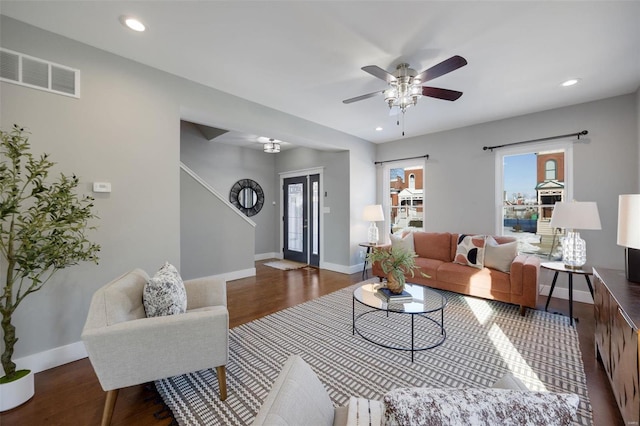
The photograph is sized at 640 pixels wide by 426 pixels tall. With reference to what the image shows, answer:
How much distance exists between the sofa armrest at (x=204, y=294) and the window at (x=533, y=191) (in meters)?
4.30

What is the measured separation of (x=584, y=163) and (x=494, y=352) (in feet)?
10.0

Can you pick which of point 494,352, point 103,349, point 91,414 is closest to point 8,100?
point 103,349

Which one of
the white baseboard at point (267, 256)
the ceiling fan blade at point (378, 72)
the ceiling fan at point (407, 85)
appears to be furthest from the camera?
the white baseboard at point (267, 256)

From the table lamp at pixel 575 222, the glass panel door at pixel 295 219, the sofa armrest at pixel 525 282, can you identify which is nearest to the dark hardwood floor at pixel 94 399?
the sofa armrest at pixel 525 282

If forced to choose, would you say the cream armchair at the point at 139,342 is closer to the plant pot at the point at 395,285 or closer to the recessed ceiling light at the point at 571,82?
the plant pot at the point at 395,285

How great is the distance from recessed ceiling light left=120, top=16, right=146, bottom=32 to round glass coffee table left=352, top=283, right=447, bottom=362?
3.01 meters

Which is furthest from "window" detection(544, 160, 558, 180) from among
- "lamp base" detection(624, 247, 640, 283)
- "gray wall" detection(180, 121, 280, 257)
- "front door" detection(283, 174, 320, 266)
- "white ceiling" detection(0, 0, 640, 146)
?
"gray wall" detection(180, 121, 280, 257)

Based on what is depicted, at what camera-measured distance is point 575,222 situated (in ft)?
9.27

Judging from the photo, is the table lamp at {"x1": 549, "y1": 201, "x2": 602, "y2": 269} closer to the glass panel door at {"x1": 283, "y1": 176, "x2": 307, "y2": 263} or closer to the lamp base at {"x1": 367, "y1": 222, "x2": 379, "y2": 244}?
the lamp base at {"x1": 367, "y1": 222, "x2": 379, "y2": 244}

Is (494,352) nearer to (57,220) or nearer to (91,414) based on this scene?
(91,414)

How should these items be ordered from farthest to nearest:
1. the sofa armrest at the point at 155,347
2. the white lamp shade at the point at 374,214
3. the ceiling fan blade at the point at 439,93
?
1. the white lamp shade at the point at 374,214
2. the ceiling fan blade at the point at 439,93
3. the sofa armrest at the point at 155,347

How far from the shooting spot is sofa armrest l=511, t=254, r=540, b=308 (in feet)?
10.1

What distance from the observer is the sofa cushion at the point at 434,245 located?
4251 mm

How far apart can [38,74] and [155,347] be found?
7.92ft
